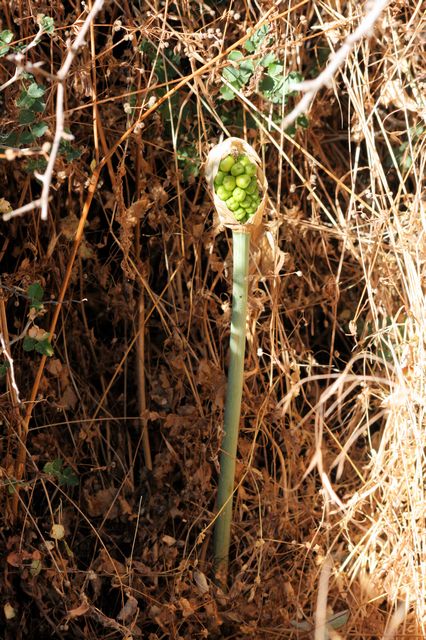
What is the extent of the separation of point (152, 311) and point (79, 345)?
0.56 feet

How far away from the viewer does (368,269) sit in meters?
1.66

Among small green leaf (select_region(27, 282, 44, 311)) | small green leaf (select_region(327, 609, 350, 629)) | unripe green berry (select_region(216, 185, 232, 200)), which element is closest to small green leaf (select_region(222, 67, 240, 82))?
unripe green berry (select_region(216, 185, 232, 200))

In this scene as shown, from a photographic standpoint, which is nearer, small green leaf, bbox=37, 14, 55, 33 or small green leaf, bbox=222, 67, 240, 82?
small green leaf, bbox=37, 14, 55, 33

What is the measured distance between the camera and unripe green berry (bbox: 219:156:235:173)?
1365mm

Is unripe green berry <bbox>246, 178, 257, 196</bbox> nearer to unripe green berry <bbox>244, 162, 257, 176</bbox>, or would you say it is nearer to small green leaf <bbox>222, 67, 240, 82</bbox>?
unripe green berry <bbox>244, 162, 257, 176</bbox>

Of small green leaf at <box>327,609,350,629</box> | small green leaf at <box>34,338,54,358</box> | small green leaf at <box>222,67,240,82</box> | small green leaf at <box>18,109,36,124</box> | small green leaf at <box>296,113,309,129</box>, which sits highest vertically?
small green leaf at <box>222,67,240,82</box>

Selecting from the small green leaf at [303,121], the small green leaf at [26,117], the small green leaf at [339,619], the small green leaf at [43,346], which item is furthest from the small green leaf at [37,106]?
the small green leaf at [339,619]

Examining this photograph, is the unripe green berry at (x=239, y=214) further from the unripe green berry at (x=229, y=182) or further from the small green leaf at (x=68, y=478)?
the small green leaf at (x=68, y=478)

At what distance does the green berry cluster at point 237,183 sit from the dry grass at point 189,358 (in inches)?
7.3

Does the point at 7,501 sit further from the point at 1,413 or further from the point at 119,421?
the point at 119,421

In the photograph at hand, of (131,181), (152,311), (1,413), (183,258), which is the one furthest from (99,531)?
(131,181)

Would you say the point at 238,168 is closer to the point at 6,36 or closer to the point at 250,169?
the point at 250,169

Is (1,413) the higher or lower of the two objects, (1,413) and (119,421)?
the higher

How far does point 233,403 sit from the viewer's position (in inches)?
58.8
